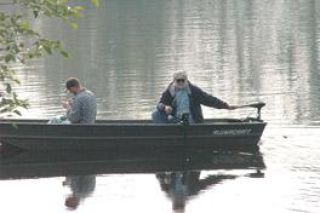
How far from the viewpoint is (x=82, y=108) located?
50.6ft

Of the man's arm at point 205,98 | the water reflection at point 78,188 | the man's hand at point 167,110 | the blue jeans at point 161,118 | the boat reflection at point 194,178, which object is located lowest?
the water reflection at point 78,188

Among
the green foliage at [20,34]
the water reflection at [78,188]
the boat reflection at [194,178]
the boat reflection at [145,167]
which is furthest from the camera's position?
the boat reflection at [145,167]

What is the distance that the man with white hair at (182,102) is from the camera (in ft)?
51.2

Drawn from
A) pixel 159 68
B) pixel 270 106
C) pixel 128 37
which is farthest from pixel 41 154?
pixel 128 37

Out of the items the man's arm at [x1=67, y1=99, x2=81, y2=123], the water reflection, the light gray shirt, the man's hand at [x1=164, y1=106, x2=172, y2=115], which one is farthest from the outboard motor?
the water reflection

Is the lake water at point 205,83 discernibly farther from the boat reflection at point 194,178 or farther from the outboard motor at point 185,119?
the outboard motor at point 185,119

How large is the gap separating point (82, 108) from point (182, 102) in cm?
206

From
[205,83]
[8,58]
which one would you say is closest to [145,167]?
[8,58]

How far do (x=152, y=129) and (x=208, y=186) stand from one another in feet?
10.0

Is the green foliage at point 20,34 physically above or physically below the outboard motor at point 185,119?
above

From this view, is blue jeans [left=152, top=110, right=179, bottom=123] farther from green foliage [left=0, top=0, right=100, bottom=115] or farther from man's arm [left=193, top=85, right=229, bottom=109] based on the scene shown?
green foliage [left=0, top=0, right=100, bottom=115]

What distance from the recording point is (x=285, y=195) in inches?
460

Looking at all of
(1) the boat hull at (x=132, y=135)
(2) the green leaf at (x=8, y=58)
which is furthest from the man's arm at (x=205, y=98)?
(2) the green leaf at (x=8, y=58)

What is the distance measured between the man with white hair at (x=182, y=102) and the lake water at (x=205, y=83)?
1.55 meters
